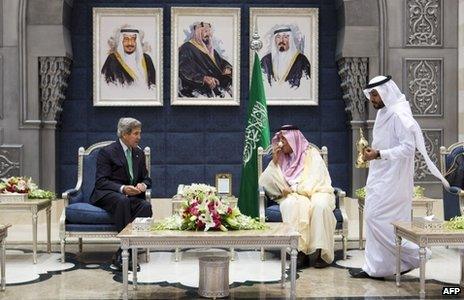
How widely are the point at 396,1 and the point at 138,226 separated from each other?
4875 millimetres

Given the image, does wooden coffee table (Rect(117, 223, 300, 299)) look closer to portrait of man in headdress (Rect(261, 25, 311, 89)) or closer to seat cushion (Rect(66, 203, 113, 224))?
seat cushion (Rect(66, 203, 113, 224))

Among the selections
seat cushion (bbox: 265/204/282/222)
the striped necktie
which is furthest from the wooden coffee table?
the striped necktie

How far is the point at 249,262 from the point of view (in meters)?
5.68

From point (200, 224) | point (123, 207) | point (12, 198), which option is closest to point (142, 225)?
point (200, 224)

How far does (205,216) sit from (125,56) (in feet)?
13.4

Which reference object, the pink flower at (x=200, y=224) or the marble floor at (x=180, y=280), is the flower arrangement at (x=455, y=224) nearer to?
the marble floor at (x=180, y=280)

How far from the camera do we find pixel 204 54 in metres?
7.86

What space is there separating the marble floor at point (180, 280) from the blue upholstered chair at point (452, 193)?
0.43 metres

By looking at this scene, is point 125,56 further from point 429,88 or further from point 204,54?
point 429,88

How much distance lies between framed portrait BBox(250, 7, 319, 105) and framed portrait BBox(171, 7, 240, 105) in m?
0.34

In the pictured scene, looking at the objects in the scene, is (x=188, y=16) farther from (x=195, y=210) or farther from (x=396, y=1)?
(x=195, y=210)

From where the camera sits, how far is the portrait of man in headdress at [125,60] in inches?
309

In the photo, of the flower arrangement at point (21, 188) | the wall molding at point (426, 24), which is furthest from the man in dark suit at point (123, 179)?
the wall molding at point (426, 24)

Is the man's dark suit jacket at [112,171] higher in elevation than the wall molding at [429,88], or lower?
lower
